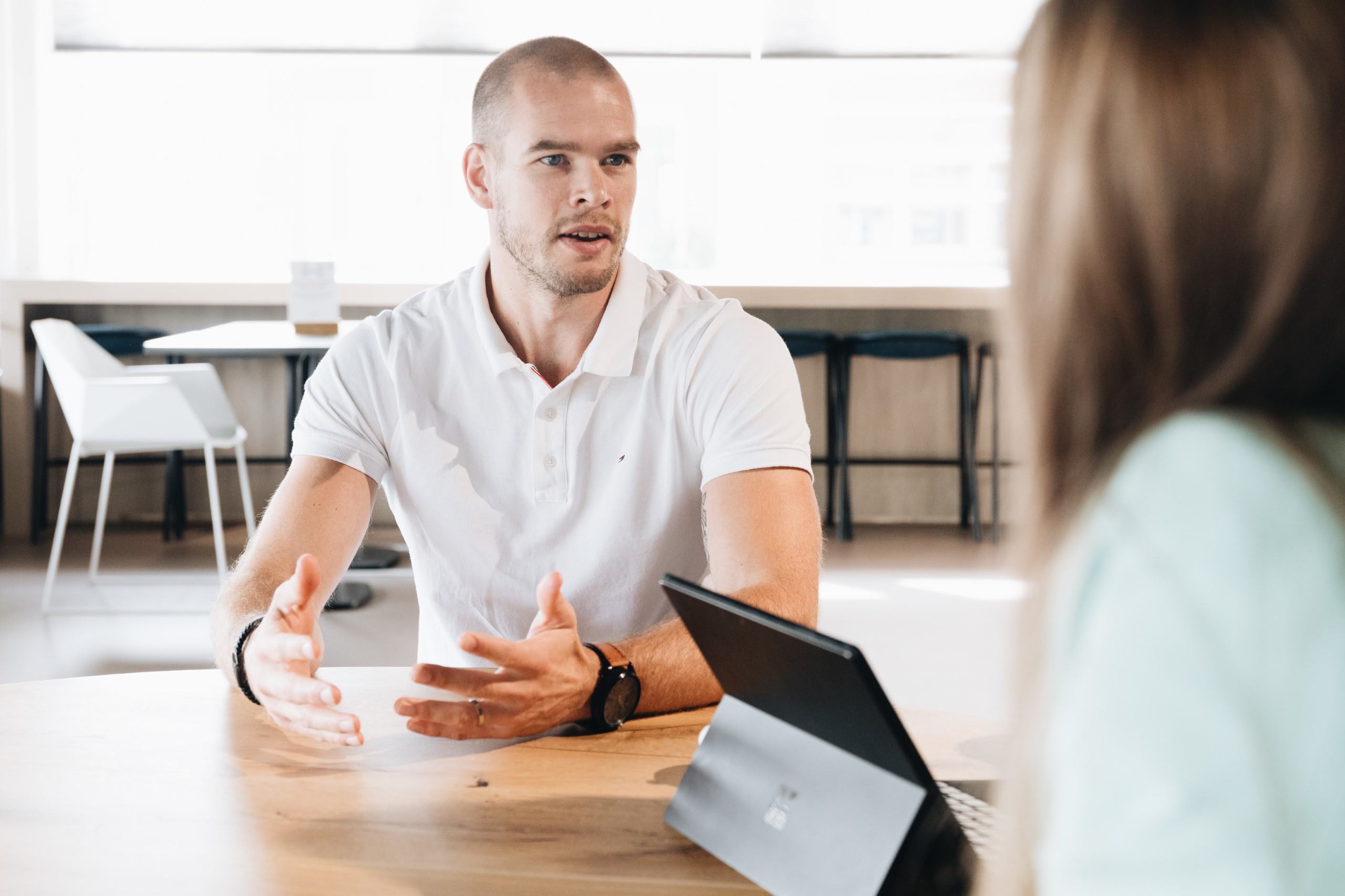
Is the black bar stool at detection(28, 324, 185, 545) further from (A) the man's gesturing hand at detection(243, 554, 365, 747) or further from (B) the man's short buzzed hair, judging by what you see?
(A) the man's gesturing hand at detection(243, 554, 365, 747)

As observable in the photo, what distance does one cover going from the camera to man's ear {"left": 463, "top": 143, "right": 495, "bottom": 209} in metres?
1.65

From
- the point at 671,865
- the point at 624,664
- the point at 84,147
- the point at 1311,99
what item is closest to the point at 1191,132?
the point at 1311,99

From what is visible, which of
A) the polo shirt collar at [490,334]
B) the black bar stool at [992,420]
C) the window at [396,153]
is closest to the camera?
the polo shirt collar at [490,334]

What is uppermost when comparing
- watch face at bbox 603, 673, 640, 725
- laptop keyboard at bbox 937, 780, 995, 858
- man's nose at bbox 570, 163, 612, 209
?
man's nose at bbox 570, 163, 612, 209

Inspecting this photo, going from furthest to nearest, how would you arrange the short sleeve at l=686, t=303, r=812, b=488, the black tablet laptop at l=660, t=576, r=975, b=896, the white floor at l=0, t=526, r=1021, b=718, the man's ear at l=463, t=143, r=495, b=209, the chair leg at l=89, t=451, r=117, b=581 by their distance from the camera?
the chair leg at l=89, t=451, r=117, b=581, the white floor at l=0, t=526, r=1021, b=718, the man's ear at l=463, t=143, r=495, b=209, the short sleeve at l=686, t=303, r=812, b=488, the black tablet laptop at l=660, t=576, r=975, b=896

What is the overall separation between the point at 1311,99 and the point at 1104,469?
15 centimetres

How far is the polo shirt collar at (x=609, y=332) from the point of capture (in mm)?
1484

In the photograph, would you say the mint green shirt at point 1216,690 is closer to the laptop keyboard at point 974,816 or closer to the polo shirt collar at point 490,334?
the laptop keyboard at point 974,816

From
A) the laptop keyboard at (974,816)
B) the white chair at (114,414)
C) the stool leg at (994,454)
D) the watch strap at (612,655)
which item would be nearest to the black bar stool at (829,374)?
the stool leg at (994,454)

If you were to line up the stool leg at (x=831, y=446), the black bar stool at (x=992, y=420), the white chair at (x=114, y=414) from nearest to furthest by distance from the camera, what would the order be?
Answer: 1. the white chair at (x=114, y=414)
2. the black bar stool at (x=992, y=420)
3. the stool leg at (x=831, y=446)

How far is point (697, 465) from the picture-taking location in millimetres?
1489

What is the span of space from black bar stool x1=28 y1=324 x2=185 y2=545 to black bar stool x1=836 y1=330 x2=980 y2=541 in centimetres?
284

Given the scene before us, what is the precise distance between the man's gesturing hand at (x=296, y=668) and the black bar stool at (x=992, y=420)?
4.16 m

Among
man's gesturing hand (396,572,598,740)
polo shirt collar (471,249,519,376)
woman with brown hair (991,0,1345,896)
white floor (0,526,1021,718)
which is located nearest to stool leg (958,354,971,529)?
white floor (0,526,1021,718)
